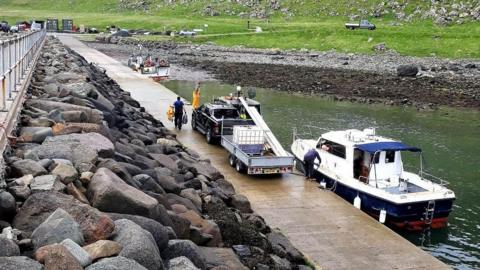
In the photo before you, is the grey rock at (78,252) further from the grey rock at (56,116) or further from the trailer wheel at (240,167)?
the trailer wheel at (240,167)

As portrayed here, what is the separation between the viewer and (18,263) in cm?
705

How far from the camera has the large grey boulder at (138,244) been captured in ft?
26.5

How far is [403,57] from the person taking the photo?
81.4 m

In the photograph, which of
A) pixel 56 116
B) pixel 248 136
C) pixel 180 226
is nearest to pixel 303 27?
pixel 248 136

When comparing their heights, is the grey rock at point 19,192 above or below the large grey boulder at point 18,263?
above

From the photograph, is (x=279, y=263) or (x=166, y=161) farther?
(x=166, y=161)

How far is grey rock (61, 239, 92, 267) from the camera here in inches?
294

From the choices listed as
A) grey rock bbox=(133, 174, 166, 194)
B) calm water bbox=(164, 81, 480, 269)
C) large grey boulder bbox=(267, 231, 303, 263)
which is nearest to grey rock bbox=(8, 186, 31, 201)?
grey rock bbox=(133, 174, 166, 194)

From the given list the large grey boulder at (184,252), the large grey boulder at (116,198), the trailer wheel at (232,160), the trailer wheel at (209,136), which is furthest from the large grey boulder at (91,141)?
the trailer wheel at (209,136)

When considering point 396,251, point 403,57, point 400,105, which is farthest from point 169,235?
point 403,57

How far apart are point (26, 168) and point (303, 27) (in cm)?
9740

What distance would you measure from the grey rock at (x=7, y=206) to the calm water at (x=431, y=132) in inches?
537

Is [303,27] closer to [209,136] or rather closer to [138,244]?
[209,136]

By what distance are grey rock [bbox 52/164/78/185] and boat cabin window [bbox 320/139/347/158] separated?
48.2ft
